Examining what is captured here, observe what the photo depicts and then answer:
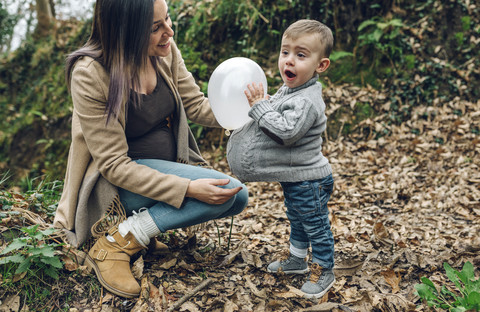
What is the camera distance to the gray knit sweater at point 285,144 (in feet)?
7.65

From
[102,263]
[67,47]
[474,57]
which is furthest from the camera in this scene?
[67,47]

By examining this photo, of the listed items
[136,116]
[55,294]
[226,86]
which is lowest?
[55,294]

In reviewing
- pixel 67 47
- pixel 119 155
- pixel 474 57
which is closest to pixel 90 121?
pixel 119 155

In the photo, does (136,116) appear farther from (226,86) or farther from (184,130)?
(226,86)

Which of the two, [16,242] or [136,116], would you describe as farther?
[136,116]

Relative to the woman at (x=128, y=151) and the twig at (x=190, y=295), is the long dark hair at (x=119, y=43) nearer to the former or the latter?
the woman at (x=128, y=151)

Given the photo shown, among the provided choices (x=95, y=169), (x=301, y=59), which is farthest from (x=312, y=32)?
(x=95, y=169)

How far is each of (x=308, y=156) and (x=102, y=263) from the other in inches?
61.7

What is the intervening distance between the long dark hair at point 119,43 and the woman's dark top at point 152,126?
16 cm

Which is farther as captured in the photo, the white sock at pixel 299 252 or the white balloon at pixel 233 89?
the white sock at pixel 299 252

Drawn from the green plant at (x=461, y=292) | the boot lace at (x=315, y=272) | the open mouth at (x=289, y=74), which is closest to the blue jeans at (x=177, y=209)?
the boot lace at (x=315, y=272)

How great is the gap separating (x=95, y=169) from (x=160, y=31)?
40.7 inches

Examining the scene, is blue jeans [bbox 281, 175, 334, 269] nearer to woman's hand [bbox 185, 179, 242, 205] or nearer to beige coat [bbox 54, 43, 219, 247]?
woman's hand [bbox 185, 179, 242, 205]

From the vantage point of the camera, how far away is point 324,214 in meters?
2.55
